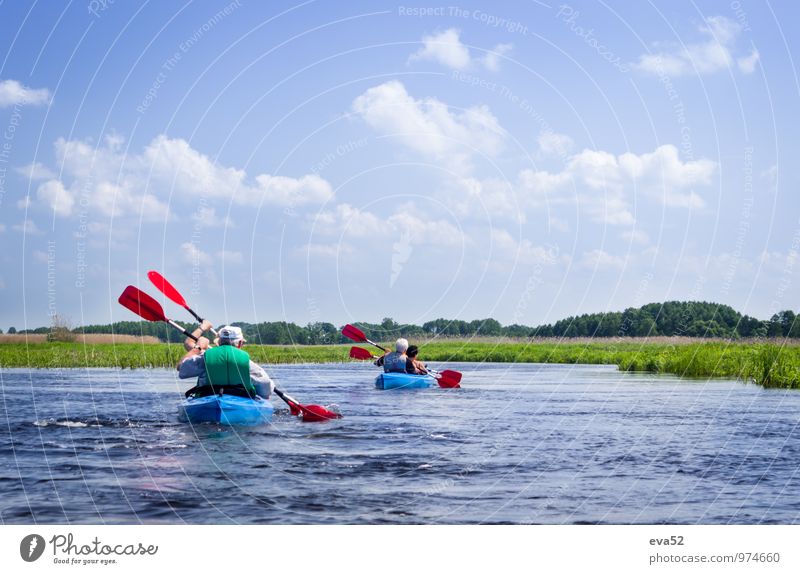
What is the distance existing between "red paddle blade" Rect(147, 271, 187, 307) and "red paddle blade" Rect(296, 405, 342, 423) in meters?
4.00

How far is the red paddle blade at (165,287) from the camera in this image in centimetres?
2027

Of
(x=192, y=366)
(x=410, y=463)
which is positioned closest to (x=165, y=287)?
(x=192, y=366)

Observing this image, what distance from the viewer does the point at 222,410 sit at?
16641 mm

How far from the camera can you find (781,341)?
111 feet

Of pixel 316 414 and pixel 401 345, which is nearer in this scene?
pixel 316 414

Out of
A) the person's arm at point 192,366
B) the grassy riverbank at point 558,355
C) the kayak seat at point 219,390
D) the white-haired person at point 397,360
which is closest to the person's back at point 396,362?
the white-haired person at point 397,360

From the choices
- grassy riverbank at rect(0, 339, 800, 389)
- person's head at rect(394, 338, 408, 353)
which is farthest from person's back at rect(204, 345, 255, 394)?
grassy riverbank at rect(0, 339, 800, 389)

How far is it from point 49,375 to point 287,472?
24197 mm

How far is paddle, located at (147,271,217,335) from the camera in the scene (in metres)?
20.3

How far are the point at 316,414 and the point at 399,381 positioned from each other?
9.40 m

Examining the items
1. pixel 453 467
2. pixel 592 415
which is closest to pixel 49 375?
pixel 592 415

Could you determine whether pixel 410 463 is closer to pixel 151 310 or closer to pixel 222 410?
pixel 222 410

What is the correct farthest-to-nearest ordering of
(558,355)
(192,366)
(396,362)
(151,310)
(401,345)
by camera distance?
(558,355) → (396,362) → (401,345) → (151,310) → (192,366)
